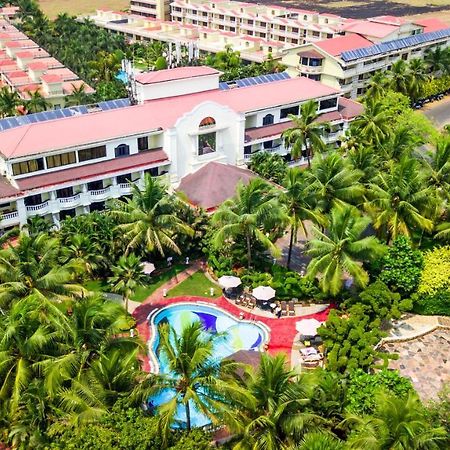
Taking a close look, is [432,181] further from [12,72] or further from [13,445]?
[12,72]

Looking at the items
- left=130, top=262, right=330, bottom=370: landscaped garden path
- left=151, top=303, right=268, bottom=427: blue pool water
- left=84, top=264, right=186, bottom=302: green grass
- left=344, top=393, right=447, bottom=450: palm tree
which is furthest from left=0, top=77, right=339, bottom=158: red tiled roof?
left=344, top=393, right=447, bottom=450: palm tree

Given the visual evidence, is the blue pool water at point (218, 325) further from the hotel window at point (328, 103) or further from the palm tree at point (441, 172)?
the hotel window at point (328, 103)

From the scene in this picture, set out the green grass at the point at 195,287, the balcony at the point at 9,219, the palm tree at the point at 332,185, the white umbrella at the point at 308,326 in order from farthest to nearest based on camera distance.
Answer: the balcony at the point at 9,219
the green grass at the point at 195,287
the palm tree at the point at 332,185
the white umbrella at the point at 308,326

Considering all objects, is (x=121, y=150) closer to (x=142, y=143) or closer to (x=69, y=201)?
(x=142, y=143)

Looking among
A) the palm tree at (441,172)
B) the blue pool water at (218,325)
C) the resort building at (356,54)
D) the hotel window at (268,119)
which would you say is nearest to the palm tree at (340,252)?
the blue pool water at (218,325)

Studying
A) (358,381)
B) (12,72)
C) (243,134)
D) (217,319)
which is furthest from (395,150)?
(12,72)
